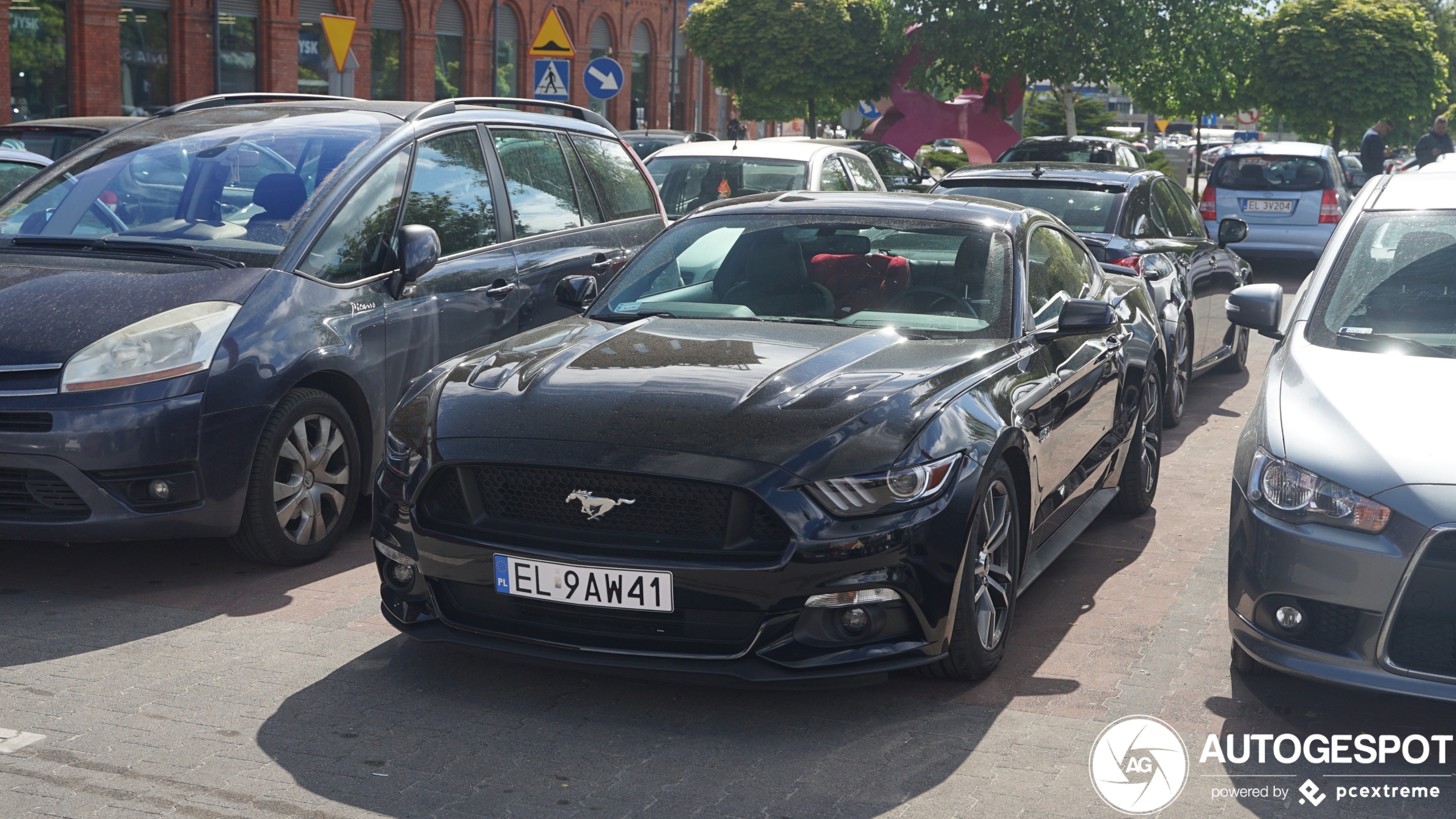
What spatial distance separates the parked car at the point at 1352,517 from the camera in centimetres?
391

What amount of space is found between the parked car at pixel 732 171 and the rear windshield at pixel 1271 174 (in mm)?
8401

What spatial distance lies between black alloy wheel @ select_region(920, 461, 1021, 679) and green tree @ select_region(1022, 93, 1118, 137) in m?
32.6

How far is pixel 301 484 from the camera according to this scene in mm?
5836

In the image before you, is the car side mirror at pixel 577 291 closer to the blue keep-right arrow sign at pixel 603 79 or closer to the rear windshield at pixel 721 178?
the rear windshield at pixel 721 178

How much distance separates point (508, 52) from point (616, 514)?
36860 millimetres

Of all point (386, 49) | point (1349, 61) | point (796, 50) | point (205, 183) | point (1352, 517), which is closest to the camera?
point (1352, 517)

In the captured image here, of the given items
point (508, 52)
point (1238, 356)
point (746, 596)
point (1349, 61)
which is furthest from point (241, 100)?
point (508, 52)

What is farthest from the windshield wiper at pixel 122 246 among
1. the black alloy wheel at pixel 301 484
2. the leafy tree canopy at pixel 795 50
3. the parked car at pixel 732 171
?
the leafy tree canopy at pixel 795 50

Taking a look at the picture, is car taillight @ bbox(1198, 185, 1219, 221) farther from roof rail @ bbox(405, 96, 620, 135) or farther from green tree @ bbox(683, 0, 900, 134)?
roof rail @ bbox(405, 96, 620, 135)

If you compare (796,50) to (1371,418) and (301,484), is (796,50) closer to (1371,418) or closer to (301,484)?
(301,484)

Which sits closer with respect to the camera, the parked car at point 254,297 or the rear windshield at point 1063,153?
the parked car at point 254,297

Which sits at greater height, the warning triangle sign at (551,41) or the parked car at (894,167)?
the warning triangle sign at (551,41)

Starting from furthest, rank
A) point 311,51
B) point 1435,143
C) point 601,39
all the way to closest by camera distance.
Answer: point 601,39
point 311,51
point 1435,143

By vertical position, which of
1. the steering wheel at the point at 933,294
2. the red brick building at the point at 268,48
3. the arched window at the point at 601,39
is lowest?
→ the steering wheel at the point at 933,294
